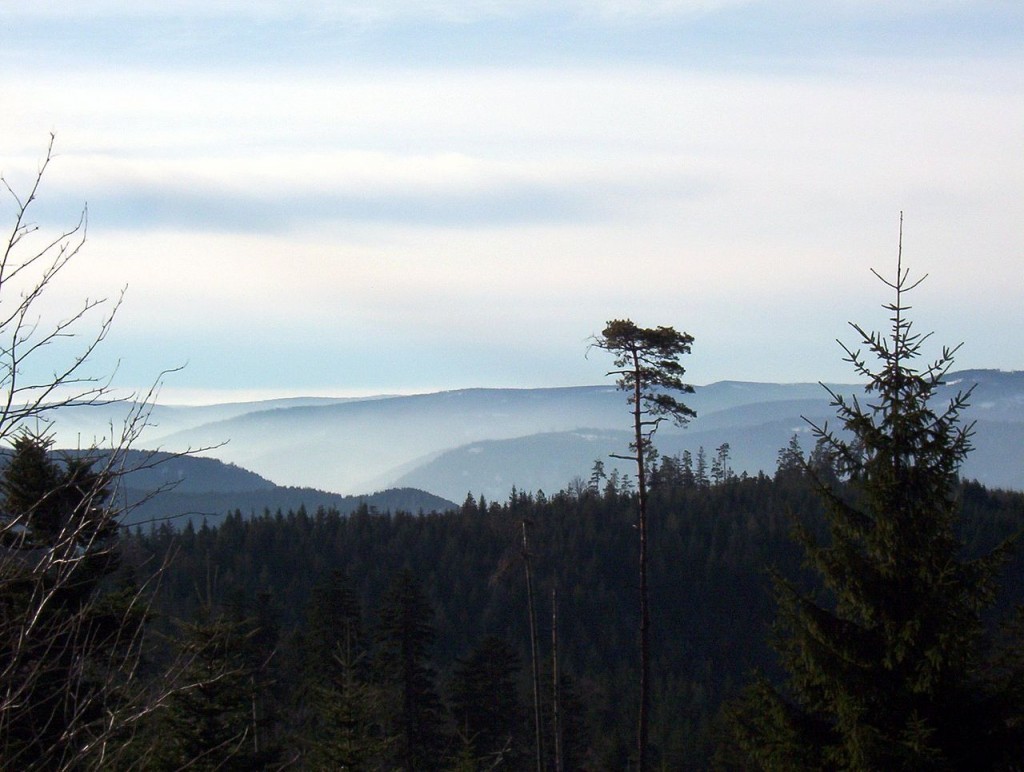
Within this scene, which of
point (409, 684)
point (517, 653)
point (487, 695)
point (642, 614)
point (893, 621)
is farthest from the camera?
point (517, 653)

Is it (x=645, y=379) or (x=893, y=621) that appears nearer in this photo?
(x=893, y=621)

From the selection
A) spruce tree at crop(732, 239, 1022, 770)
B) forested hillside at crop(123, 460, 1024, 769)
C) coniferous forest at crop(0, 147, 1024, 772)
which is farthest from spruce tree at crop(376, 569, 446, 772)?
forested hillside at crop(123, 460, 1024, 769)

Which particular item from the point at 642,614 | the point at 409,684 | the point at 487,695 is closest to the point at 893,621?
the point at 642,614

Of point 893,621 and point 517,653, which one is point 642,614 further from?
point 517,653

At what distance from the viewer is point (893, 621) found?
38.4ft

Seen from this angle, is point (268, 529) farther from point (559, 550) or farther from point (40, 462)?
point (40, 462)

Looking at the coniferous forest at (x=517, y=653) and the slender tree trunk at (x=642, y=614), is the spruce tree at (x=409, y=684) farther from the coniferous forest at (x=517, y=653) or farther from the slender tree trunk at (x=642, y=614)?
the slender tree trunk at (x=642, y=614)

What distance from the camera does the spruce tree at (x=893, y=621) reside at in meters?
11.3

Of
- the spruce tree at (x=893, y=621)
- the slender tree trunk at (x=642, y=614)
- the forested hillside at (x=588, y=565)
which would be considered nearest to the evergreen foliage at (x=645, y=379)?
the slender tree trunk at (x=642, y=614)

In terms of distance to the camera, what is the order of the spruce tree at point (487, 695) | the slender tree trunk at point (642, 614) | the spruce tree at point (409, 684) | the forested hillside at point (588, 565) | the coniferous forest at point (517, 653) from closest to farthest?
the coniferous forest at point (517, 653), the slender tree trunk at point (642, 614), the spruce tree at point (409, 684), the spruce tree at point (487, 695), the forested hillside at point (588, 565)

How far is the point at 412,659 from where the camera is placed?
1357 inches

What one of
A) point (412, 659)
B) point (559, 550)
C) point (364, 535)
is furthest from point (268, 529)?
point (412, 659)

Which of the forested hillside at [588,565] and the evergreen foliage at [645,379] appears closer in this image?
the evergreen foliage at [645,379]

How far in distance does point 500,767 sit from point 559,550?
101 metres
